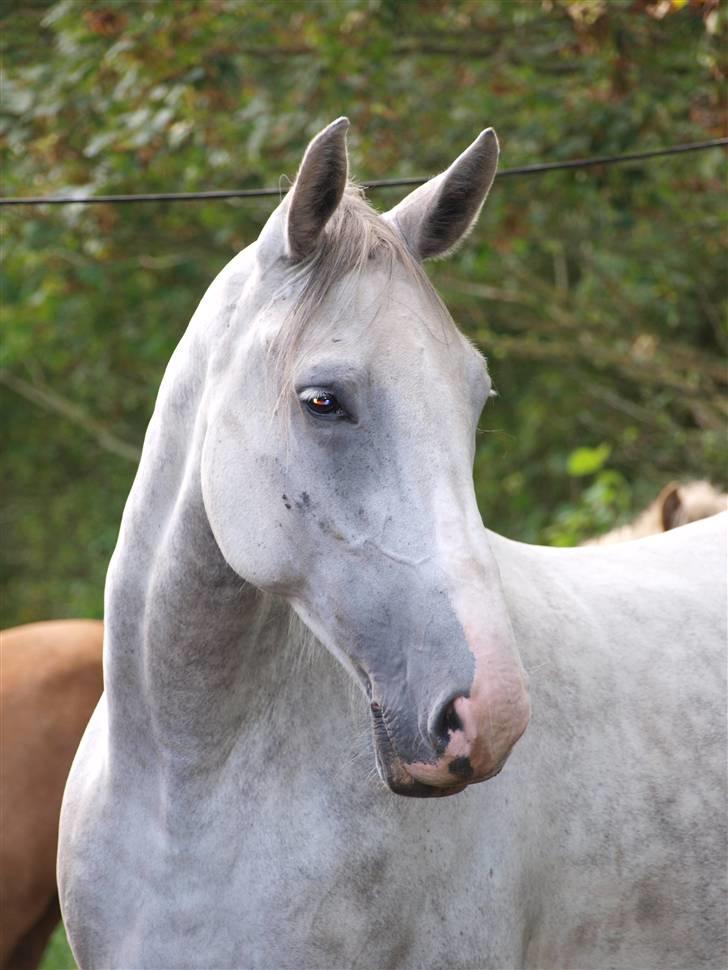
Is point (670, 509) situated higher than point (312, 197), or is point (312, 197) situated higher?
point (312, 197)

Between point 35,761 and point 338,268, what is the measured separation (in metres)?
2.21

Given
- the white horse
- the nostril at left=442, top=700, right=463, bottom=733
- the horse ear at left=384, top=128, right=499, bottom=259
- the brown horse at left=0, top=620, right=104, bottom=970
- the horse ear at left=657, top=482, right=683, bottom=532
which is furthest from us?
the horse ear at left=657, top=482, right=683, bottom=532

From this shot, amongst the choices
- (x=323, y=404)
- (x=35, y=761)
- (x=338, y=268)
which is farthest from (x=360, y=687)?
(x=35, y=761)

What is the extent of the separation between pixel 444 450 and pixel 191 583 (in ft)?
1.80

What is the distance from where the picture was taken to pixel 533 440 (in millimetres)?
9188

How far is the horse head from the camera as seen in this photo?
5.37 ft

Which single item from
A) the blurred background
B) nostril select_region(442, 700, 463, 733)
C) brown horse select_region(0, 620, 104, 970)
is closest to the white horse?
nostril select_region(442, 700, 463, 733)

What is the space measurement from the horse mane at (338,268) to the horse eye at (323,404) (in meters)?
0.05

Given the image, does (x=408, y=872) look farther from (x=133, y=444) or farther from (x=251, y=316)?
(x=133, y=444)

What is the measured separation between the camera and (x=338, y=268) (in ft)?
6.06

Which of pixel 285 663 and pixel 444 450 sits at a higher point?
pixel 444 450

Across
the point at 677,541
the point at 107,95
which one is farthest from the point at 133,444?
the point at 677,541

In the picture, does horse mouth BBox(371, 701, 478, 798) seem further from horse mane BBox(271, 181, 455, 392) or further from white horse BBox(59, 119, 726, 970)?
horse mane BBox(271, 181, 455, 392)

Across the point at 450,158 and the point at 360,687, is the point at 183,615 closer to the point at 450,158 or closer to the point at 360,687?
the point at 360,687
